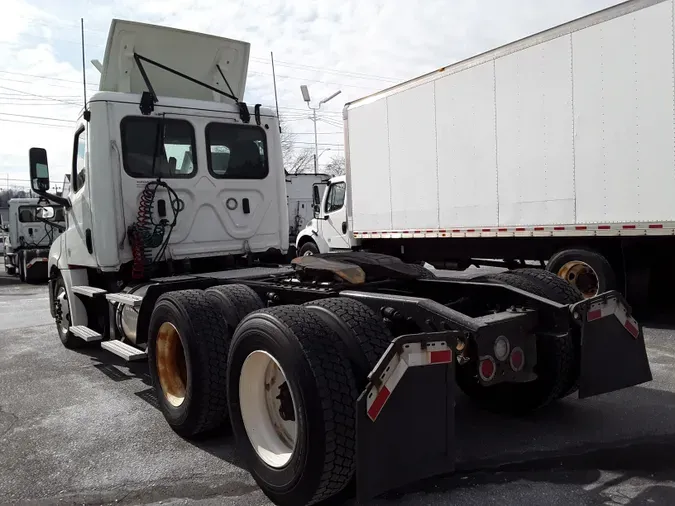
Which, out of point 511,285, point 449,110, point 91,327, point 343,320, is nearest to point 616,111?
point 449,110

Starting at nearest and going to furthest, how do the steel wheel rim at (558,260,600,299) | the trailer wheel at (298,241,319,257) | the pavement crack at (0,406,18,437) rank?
1. the pavement crack at (0,406,18,437)
2. the steel wheel rim at (558,260,600,299)
3. the trailer wheel at (298,241,319,257)

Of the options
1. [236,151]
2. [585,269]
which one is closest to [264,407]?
[236,151]

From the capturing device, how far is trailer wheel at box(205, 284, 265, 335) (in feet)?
14.3

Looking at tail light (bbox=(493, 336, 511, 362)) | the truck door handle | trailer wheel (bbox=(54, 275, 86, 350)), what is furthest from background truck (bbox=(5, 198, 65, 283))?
tail light (bbox=(493, 336, 511, 362))

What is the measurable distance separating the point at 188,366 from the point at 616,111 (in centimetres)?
615

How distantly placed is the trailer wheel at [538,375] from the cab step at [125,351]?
106 inches

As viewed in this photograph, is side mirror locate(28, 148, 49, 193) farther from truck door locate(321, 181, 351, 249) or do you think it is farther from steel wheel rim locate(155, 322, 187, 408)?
truck door locate(321, 181, 351, 249)

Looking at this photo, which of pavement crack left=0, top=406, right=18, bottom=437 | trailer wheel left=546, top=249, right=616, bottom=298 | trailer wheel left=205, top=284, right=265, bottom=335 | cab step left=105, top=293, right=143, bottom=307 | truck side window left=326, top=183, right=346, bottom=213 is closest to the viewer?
trailer wheel left=205, top=284, right=265, bottom=335

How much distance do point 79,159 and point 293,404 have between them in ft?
15.2

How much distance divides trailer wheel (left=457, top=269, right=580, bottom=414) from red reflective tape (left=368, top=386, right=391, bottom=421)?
1104mm

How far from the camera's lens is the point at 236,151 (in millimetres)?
6766

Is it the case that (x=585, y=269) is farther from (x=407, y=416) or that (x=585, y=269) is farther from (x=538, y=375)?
(x=407, y=416)

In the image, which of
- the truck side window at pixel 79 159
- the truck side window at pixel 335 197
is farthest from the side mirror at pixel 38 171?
the truck side window at pixel 335 197

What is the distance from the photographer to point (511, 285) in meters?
4.24
